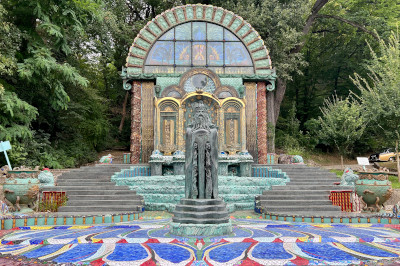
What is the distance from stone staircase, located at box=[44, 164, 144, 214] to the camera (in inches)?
→ 409

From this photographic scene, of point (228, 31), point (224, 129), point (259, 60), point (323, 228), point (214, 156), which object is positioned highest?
point (228, 31)

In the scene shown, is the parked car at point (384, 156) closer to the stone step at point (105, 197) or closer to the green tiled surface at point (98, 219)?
the stone step at point (105, 197)

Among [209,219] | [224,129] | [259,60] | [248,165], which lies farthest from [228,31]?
[209,219]

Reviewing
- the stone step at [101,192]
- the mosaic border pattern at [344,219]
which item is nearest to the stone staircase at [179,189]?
the stone step at [101,192]

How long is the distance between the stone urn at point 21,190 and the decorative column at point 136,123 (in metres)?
8.01

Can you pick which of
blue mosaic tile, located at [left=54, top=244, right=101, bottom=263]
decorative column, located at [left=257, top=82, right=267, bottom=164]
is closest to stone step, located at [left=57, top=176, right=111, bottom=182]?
blue mosaic tile, located at [left=54, top=244, right=101, bottom=263]

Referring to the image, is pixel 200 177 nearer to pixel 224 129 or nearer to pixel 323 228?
pixel 323 228

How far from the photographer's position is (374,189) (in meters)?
9.79

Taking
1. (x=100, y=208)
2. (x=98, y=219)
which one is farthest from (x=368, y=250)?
(x=100, y=208)

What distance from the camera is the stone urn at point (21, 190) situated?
993 centimetres

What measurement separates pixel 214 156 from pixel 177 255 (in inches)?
107

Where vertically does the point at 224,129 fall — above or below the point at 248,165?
above

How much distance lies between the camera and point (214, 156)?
7578 mm

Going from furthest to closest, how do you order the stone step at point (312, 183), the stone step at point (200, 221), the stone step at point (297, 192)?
the stone step at point (312, 183) → the stone step at point (297, 192) → the stone step at point (200, 221)
